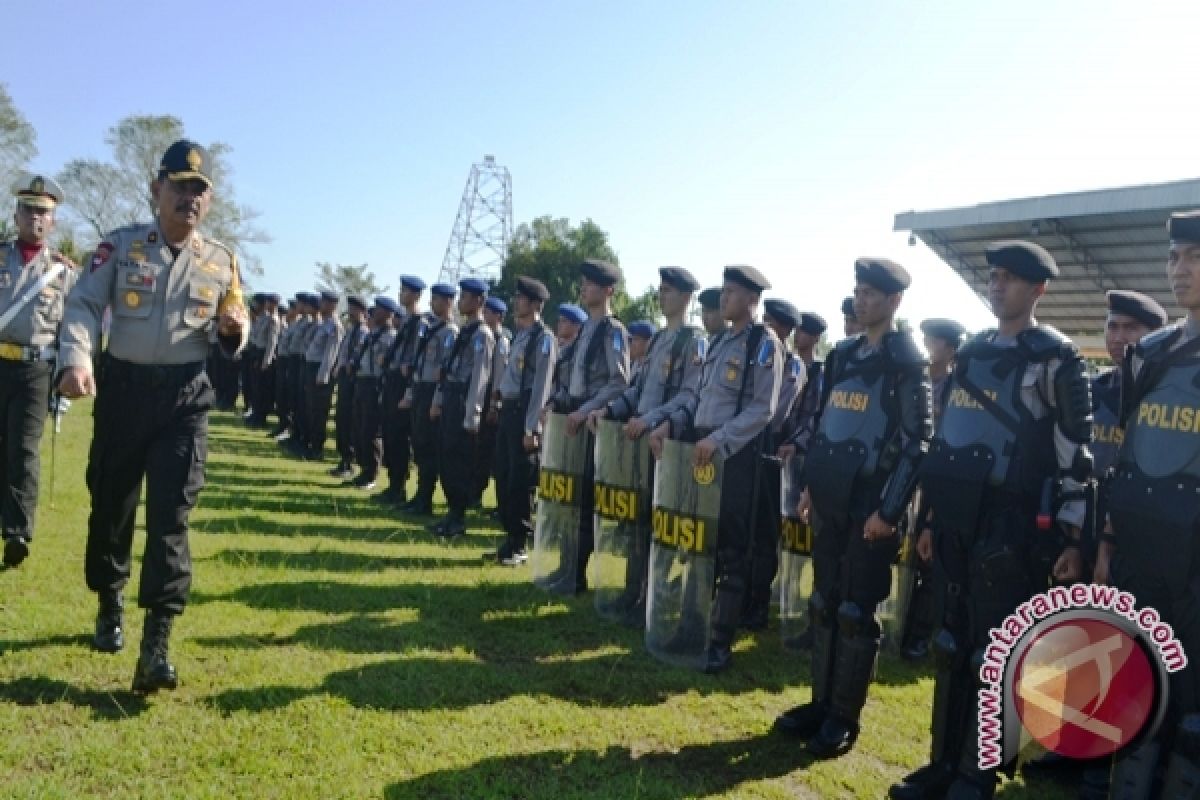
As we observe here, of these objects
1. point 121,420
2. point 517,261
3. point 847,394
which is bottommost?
point 121,420

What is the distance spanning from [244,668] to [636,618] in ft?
8.33

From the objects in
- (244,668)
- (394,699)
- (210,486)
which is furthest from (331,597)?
(210,486)

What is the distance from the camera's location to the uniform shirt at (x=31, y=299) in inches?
230

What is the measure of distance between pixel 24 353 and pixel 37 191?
111cm

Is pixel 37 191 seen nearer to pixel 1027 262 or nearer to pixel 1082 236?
pixel 1027 262

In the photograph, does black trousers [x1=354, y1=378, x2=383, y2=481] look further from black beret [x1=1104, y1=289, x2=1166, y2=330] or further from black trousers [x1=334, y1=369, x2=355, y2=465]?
black beret [x1=1104, y1=289, x2=1166, y2=330]

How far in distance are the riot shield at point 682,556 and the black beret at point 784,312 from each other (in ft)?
9.29

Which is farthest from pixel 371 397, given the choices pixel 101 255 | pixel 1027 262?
pixel 1027 262

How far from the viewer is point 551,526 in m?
6.60

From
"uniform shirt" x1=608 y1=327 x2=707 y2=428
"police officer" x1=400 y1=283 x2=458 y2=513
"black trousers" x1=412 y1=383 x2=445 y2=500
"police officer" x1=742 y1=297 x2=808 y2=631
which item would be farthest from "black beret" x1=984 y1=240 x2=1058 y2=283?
"black trousers" x1=412 y1=383 x2=445 y2=500

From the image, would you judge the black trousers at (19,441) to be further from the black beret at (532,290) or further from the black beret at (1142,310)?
the black beret at (1142,310)

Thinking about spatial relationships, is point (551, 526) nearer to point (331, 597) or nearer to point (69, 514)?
point (331, 597)

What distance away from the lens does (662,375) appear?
6.29 meters

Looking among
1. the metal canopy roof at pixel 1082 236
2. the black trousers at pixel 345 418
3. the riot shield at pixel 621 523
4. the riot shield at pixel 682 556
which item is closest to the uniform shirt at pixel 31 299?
the riot shield at pixel 621 523
